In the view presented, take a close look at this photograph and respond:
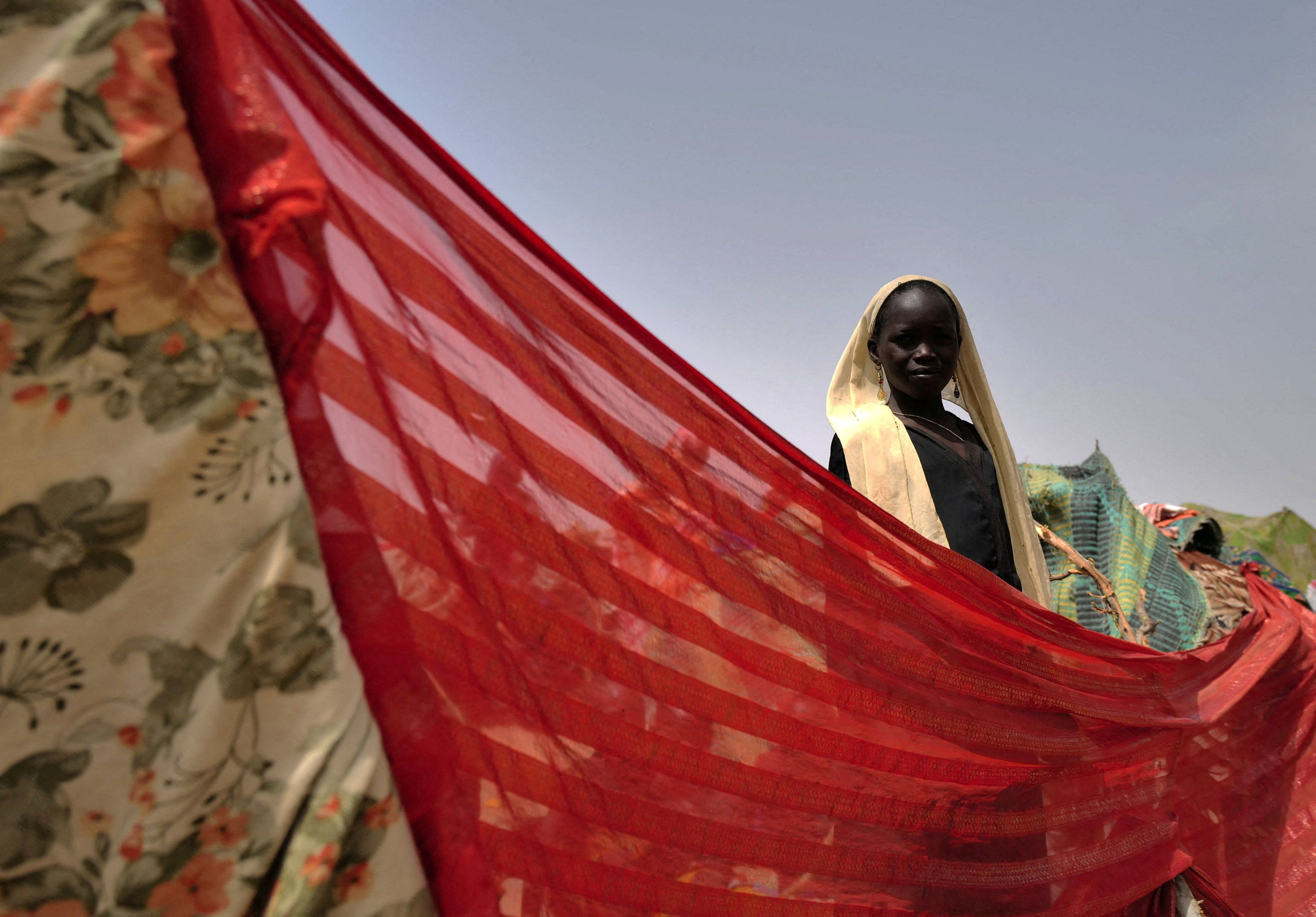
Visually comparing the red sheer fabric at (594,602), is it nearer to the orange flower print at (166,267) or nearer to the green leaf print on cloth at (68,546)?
the orange flower print at (166,267)

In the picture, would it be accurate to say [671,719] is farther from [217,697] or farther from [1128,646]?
[1128,646]

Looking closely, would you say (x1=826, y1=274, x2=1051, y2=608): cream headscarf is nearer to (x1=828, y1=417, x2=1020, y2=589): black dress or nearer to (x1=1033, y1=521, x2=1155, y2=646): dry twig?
(x1=828, y1=417, x2=1020, y2=589): black dress

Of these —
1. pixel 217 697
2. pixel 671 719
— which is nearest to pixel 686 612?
pixel 671 719

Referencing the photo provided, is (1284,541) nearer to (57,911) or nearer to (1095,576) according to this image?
(1095,576)

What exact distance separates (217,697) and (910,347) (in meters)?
2.23

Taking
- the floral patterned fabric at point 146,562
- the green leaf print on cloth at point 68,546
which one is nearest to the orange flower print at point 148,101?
the floral patterned fabric at point 146,562

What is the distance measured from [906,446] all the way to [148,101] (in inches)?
77.3

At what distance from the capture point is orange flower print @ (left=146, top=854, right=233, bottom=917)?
2.53ft

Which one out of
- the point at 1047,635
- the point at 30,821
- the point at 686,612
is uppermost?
the point at 1047,635

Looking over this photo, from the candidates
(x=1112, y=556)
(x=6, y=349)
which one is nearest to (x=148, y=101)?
(x=6, y=349)

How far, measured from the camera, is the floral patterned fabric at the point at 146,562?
Answer: 746 millimetres

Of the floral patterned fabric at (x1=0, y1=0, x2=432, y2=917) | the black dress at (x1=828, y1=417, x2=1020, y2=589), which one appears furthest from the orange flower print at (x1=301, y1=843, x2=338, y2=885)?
the black dress at (x1=828, y1=417, x2=1020, y2=589)

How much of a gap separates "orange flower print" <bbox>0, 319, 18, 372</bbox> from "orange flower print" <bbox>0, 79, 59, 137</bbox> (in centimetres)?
17

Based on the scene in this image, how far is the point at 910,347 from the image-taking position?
2617 mm
